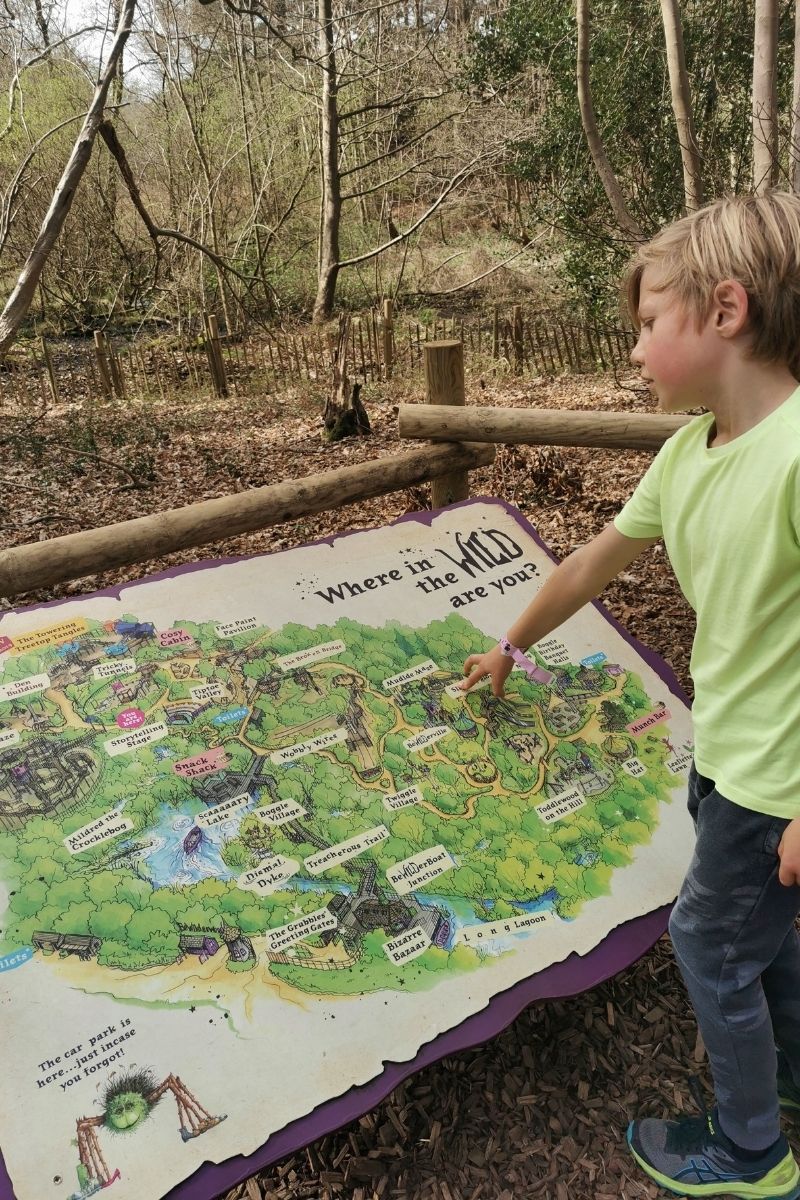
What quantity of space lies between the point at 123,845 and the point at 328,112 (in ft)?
45.9

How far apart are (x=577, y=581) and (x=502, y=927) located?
2.47 feet

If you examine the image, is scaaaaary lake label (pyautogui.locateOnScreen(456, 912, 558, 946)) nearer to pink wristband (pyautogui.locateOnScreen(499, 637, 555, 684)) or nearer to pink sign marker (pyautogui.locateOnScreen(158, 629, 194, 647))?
pink wristband (pyautogui.locateOnScreen(499, 637, 555, 684))

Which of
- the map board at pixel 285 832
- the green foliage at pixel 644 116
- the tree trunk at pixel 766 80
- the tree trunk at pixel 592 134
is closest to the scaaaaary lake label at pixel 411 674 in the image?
the map board at pixel 285 832

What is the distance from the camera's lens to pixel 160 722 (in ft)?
6.10

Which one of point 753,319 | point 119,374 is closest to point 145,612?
point 753,319

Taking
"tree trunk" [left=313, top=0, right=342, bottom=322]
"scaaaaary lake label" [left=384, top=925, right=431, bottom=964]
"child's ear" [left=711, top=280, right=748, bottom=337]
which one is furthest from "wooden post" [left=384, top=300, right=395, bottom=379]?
"child's ear" [left=711, top=280, right=748, bottom=337]

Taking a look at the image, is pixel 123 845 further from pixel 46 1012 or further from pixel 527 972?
pixel 527 972

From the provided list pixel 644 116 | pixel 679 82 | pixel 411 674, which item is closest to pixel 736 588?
pixel 411 674

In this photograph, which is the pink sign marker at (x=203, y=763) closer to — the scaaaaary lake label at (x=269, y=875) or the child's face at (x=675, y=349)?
the scaaaaary lake label at (x=269, y=875)

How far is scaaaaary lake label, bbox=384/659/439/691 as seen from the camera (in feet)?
6.84

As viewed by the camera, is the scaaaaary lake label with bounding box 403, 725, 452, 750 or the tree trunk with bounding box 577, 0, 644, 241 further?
the tree trunk with bounding box 577, 0, 644, 241

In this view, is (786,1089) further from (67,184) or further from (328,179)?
Result: (328,179)

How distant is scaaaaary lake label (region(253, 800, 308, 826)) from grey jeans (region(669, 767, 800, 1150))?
795 millimetres

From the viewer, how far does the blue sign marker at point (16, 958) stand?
1.42m
